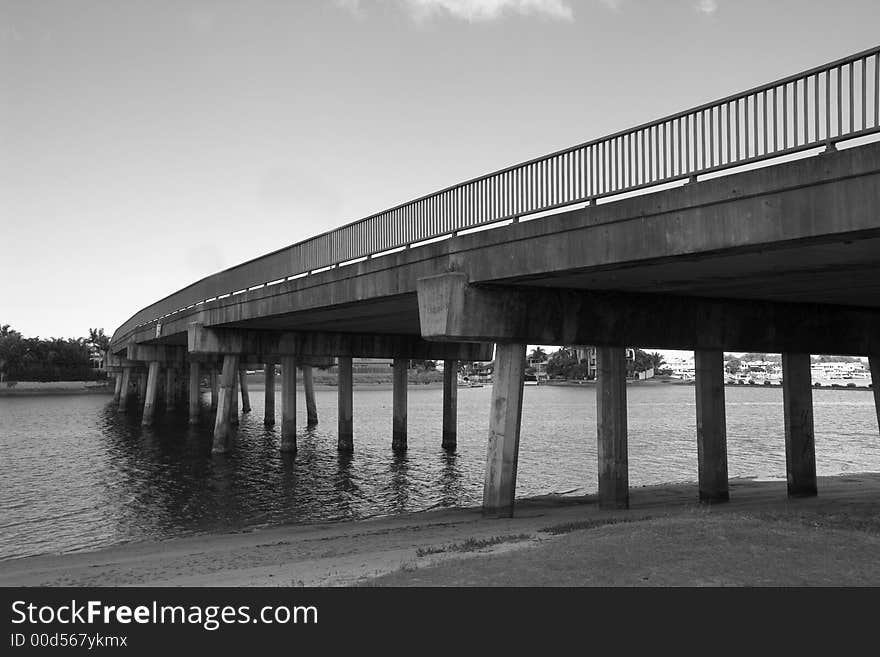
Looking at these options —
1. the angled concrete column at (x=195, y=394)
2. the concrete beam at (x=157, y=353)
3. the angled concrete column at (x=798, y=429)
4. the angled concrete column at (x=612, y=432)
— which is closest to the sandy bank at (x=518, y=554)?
the angled concrete column at (x=612, y=432)

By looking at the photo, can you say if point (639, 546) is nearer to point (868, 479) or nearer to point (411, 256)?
point (411, 256)

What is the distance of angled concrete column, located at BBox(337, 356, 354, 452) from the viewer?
45.0m

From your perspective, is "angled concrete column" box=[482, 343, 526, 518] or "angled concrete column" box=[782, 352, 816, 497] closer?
"angled concrete column" box=[482, 343, 526, 518]

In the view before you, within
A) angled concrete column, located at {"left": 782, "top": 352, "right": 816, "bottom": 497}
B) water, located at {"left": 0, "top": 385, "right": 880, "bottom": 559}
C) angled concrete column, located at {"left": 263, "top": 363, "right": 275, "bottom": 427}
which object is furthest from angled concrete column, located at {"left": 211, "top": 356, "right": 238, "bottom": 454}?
angled concrete column, located at {"left": 782, "top": 352, "right": 816, "bottom": 497}

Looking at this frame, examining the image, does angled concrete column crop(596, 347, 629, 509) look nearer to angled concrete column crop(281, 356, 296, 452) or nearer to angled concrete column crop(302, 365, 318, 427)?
angled concrete column crop(281, 356, 296, 452)

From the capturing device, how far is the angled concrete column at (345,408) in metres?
45.0

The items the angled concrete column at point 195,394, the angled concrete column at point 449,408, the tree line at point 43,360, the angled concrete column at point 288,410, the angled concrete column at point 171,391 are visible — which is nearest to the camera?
the angled concrete column at point 288,410

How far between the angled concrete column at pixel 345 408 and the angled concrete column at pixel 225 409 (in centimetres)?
629

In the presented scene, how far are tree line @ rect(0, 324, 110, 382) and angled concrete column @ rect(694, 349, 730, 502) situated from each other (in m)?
144

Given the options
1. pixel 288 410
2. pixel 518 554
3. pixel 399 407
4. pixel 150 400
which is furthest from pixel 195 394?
pixel 518 554

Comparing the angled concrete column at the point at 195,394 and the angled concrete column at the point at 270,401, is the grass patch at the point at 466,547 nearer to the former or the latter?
the angled concrete column at the point at 270,401

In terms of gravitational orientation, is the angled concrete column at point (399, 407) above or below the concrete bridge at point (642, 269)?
below

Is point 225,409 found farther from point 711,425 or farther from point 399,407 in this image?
point 711,425
